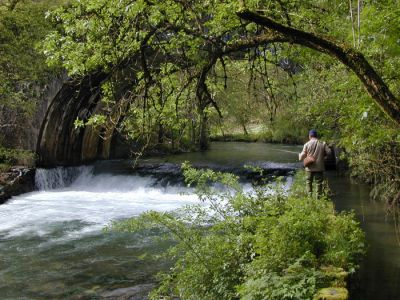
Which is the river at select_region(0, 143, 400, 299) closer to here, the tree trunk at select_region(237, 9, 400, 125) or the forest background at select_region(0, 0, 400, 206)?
the forest background at select_region(0, 0, 400, 206)

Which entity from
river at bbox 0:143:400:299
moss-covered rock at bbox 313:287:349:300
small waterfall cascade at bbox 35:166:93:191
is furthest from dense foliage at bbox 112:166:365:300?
small waterfall cascade at bbox 35:166:93:191

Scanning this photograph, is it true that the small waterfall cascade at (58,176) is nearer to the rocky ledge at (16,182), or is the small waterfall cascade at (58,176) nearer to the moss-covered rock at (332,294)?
the rocky ledge at (16,182)

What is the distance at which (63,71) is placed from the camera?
19.4 m

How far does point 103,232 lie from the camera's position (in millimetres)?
9609

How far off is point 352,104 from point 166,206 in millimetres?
9144

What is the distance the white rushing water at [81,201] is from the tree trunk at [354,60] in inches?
305

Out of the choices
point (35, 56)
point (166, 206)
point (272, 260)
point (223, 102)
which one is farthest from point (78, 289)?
point (223, 102)

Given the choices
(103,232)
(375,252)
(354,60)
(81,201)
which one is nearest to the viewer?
(354,60)

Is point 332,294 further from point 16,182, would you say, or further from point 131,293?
point 16,182

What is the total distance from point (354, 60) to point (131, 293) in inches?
222

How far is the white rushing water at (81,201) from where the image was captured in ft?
45.0

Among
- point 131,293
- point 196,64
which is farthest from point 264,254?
point 131,293

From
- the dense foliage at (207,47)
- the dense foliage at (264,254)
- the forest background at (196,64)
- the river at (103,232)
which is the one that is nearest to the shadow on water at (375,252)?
the river at (103,232)

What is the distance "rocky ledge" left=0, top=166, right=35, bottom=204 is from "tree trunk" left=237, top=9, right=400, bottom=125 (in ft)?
48.3
